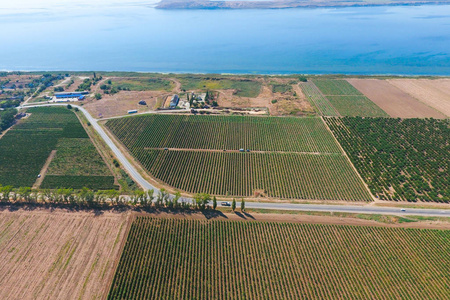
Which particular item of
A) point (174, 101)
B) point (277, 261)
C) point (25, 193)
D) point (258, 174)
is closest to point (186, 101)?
point (174, 101)

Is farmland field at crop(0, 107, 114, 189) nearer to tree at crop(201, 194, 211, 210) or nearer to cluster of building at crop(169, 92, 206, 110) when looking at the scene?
tree at crop(201, 194, 211, 210)

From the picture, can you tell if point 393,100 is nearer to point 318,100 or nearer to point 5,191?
point 318,100

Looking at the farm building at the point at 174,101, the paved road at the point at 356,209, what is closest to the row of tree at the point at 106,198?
the paved road at the point at 356,209

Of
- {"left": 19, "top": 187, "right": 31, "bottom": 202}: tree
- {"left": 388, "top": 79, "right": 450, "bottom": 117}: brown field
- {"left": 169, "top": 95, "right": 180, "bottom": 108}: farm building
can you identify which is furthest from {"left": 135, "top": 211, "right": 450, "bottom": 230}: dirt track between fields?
{"left": 388, "top": 79, "right": 450, "bottom": 117}: brown field

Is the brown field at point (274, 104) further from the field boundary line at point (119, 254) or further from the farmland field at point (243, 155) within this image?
the field boundary line at point (119, 254)

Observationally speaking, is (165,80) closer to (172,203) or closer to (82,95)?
(82,95)

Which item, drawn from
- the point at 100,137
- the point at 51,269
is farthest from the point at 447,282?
the point at 100,137
